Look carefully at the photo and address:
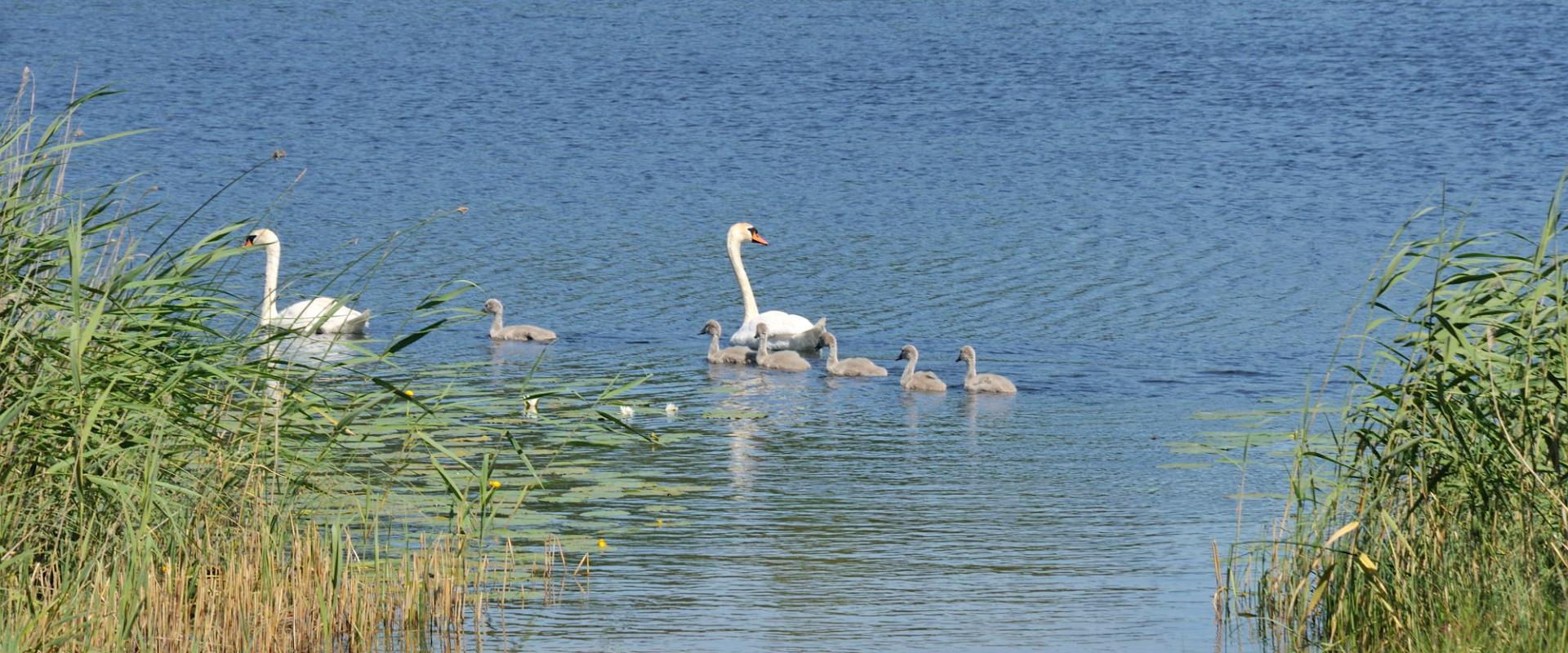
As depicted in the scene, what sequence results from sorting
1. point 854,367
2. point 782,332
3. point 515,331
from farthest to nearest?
point 782,332 → point 515,331 → point 854,367

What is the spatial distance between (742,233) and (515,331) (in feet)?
10.5

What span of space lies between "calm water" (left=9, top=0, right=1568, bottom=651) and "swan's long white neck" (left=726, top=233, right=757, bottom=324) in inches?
12.2

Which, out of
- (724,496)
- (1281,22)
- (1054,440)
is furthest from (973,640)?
(1281,22)

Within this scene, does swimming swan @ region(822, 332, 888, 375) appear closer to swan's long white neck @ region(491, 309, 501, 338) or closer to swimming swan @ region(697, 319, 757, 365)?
swimming swan @ region(697, 319, 757, 365)

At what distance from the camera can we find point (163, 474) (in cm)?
588

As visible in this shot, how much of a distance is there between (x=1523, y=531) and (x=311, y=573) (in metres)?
3.37

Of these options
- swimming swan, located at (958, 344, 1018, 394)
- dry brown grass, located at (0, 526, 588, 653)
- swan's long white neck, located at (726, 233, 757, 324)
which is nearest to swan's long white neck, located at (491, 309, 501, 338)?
swan's long white neck, located at (726, 233, 757, 324)

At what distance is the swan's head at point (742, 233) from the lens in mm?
16406

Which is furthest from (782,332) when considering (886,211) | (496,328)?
(886,211)

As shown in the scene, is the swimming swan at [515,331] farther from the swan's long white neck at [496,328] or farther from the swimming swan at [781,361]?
the swimming swan at [781,361]

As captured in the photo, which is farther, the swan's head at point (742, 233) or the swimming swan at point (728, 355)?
the swan's head at point (742, 233)

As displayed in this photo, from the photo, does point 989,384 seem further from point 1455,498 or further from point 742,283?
point 1455,498

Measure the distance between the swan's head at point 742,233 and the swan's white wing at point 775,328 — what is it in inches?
72.5

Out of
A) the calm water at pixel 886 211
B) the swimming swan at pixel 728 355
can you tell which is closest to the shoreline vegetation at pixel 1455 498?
the calm water at pixel 886 211
